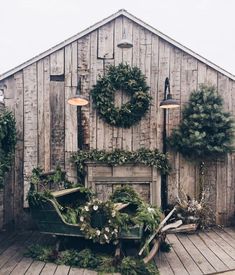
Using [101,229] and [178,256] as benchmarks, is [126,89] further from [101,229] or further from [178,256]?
[178,256]

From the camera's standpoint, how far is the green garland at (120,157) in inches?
250

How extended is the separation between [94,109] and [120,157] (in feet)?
3.97

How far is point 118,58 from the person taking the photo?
6.53 meters

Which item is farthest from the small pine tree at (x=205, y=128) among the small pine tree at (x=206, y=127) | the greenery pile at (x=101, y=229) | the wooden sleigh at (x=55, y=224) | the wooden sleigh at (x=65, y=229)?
the wooden sleigh at (x=55, y=224)

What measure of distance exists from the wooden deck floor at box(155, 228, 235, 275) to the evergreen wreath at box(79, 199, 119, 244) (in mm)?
956

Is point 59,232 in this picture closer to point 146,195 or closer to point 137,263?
point 137,263

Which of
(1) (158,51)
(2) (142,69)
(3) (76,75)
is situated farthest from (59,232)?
(1) (158,51)

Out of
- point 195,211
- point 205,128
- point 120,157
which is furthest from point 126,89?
point 195,211

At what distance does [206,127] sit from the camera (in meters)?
6.19

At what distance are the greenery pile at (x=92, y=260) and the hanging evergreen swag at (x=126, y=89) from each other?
2809mm

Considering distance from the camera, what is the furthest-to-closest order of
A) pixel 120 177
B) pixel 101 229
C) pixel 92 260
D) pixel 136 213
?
pixel 120 177, pixel 136 213, pixel 92 260, pixel 101 229

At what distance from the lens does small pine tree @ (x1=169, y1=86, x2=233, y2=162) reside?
6.09 m

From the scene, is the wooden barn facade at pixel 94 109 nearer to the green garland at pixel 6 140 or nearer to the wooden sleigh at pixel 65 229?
the green garland at pixel 6 140

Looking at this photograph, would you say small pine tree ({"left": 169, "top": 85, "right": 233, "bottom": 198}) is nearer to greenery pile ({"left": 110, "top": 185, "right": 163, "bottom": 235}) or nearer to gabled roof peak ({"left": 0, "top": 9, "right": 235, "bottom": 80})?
gabled roof peak ({"left": 0, "top": 9, "right": 235, "bottom": 80})
